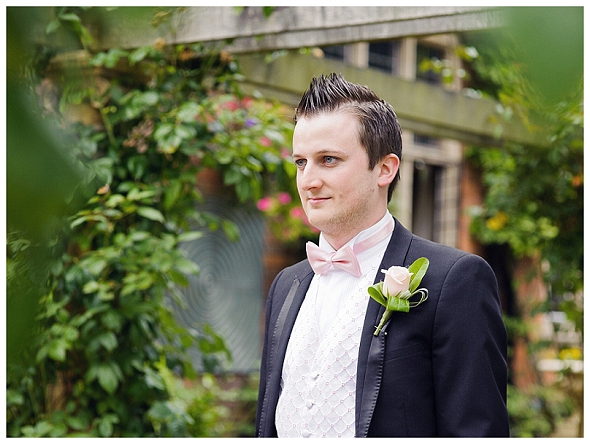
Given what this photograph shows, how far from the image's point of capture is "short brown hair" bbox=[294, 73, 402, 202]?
129 cm

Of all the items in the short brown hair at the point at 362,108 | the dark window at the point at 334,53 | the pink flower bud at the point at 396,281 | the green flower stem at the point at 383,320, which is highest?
the dark window at the point at 334,53

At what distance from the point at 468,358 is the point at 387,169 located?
0.40m

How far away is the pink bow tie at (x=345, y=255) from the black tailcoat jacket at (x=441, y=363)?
3.9 inches

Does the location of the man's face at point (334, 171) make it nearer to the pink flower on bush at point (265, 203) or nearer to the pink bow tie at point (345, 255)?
the pink bow tie at point (345, 255)

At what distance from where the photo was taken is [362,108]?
51.0 inches

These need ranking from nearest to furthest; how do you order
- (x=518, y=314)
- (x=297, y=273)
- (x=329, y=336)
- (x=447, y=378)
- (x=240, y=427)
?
(x=447, y=378)
(x=329, y=336)
(x=297, y=273)
(x=240, y=427)
(x=518, y=314)

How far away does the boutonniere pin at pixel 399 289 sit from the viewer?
117cm

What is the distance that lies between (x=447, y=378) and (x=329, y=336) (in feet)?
0.78

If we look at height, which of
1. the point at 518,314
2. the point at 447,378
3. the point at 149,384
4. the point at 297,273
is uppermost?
the point at 297,273

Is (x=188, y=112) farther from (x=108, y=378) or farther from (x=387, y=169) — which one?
(x=387, y=169)

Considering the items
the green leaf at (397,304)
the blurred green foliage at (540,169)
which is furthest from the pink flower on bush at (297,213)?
the green leaf at (397,304)

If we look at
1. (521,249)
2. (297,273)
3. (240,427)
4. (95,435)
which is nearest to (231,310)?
(240,427)

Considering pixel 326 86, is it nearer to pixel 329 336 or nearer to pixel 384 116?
pixel 384 116

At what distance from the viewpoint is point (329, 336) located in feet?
4.22
